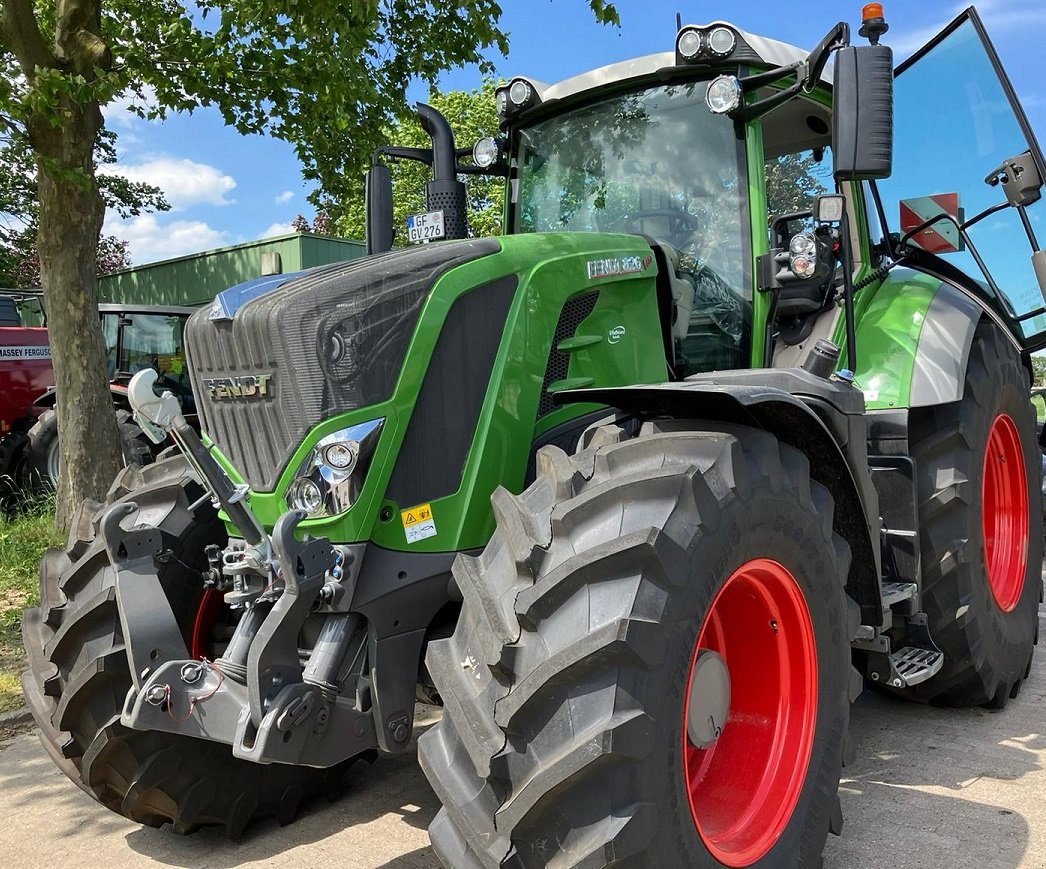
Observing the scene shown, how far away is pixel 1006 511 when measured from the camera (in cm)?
449

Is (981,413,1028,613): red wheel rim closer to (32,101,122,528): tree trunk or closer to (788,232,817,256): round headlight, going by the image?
(788,232,817,256): round headlight

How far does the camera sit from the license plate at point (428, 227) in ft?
12.0

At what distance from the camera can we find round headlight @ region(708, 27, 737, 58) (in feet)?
11.4

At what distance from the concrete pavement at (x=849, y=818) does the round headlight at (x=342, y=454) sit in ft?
4.16

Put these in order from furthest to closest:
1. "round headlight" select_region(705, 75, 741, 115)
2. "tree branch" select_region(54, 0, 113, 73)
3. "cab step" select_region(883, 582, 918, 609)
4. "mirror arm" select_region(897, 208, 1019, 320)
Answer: "tree branch" select_region(54, 0, 113, 73) < "mirror arm" select_region(897, 208, 1019, 320) < "round headlight" select_region(705, 75, 741, 115) < "cab step" select_region(883, 582, 918, 609)

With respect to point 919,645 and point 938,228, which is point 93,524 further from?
point 938,228

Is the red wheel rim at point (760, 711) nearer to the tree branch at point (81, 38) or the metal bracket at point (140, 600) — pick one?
the metal bracket at point (140, 600)

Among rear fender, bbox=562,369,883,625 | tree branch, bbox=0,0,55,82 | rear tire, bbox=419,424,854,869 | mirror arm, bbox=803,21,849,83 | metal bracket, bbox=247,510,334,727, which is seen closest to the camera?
rear tire, bbox=419,424,854,869

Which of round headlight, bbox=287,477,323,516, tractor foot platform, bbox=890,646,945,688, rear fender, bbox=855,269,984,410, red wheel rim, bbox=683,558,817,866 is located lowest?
tractor foot platform, bbox=890,646,945,688

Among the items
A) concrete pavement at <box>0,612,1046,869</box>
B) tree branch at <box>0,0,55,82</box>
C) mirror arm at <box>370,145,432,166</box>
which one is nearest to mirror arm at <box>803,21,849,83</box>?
mirror arm at <box>370,145,432,166</box>

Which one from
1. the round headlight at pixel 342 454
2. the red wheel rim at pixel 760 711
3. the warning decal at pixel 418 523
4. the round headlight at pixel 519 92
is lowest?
the red wheel rim at pixel 760 711

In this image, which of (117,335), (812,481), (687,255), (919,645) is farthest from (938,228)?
(117,335)

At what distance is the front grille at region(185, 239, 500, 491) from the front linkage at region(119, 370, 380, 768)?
0.69 ft

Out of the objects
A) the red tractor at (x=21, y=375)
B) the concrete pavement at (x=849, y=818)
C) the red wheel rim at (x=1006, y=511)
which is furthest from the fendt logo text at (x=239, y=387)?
the red tractor at (x=21, y=375)
